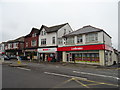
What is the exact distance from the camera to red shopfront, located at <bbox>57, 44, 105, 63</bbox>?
19656 mm

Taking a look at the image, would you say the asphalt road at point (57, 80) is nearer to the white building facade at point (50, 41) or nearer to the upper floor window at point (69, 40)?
the upper floor window at point (69, 40)

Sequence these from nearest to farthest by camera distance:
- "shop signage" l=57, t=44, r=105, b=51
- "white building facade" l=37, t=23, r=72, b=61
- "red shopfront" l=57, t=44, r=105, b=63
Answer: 1. "shop signage" l=57, t=44, r=105, b=51
2. "red shopfront" l=57, t=44, r=105, b=63
3. "white building facade" l=37, t=23, r=72, b=61

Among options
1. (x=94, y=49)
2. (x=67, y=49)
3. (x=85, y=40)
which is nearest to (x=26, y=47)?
(x=67, y=49)

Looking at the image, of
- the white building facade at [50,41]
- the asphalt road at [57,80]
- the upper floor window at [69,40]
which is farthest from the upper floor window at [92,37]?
the asphalt road at [57,80]

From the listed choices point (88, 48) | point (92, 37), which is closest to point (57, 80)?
point (88, 48)

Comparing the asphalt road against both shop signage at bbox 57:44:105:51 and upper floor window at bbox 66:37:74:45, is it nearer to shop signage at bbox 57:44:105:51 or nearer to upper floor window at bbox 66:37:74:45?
shop signage at bbox 57:44:105:51

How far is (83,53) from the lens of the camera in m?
21.5

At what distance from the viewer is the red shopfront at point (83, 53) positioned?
64.5 feet

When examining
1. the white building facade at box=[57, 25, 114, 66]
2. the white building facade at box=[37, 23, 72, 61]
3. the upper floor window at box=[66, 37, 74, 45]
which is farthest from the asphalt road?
the white building facade at box=[37, 23, 72, 61]

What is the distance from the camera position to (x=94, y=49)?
64.2 ft

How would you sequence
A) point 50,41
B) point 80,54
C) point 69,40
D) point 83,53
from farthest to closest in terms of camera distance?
point 50,41, point 69,40, point 80,54, point 83,53

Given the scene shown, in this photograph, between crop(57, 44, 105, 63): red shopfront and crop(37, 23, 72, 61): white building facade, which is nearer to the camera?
crop(57, 44, 105, 63): red shopfront

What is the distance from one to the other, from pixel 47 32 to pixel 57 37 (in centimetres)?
370

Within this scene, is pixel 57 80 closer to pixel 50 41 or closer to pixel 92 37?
pixel 92 37
